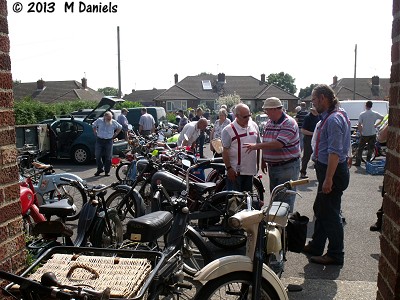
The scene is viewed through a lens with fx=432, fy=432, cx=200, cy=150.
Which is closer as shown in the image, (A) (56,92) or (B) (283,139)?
(B) (283,139)

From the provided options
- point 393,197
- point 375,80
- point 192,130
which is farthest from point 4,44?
point 375,80

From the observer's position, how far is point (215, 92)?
62500 millimetres

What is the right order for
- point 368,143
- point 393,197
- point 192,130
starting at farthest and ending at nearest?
point 368,143 < point 192,130 < point 393,197

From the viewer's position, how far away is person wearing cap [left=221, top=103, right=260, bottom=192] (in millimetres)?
5855

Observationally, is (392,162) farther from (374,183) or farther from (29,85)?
(29,85)

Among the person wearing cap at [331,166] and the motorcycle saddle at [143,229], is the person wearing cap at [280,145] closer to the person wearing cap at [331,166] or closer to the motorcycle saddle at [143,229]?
the person wearing cap at [331,166]

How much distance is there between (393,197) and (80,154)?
13.1 meters

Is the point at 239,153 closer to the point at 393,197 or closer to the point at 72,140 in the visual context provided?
the point at 393,197

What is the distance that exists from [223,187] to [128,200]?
145 centimetres

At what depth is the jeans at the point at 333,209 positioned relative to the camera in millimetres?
4719

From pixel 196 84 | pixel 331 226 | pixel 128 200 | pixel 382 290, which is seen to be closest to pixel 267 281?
pixel 382 290

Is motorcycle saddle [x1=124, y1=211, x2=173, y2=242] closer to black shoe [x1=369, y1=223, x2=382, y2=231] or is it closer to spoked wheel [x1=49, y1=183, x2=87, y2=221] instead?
spoked wheel [x1=49, y1=183, x2=87, y2=221]

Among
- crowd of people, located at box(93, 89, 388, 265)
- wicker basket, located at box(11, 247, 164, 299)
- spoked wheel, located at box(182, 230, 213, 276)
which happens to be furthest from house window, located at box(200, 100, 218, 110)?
wicker basket, located at box(11, 247, 164, 299)

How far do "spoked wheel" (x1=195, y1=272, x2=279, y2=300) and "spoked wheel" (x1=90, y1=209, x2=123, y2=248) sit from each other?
157 centimetres
